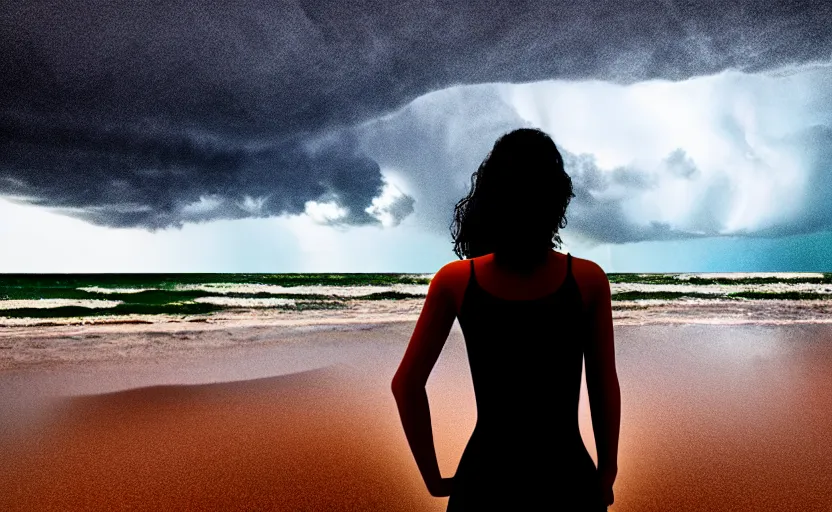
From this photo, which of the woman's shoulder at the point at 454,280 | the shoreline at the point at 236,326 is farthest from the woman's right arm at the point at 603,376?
the shoreline at the point at 236,326

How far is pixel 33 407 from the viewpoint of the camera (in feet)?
13.4

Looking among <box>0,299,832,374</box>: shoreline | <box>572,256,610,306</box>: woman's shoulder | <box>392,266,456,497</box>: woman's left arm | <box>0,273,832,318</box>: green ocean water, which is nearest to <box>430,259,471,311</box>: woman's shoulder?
<box>392,266,456,497</box>: woman's left arm

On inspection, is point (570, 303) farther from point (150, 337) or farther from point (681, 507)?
point (150, 337)

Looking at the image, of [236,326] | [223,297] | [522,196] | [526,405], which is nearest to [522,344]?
[526,405]

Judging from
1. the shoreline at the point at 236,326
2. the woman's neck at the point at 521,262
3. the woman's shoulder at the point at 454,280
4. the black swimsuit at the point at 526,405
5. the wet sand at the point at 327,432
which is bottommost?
the wet sand at the point at 327,432

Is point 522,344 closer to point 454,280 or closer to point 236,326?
point 454,280

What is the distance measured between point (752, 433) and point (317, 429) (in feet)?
10.2

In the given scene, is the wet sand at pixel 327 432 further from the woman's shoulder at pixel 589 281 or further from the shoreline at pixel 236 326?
the woman's shoulder at pixel 589 281

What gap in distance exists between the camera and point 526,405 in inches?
44.9

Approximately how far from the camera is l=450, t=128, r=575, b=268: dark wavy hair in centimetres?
110

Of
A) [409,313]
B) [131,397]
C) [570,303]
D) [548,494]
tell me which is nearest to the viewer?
[570,303]

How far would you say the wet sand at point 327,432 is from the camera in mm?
2727

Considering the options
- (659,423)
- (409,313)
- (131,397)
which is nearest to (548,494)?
(659,423)

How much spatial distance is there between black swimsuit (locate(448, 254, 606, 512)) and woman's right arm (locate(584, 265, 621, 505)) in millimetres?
38
